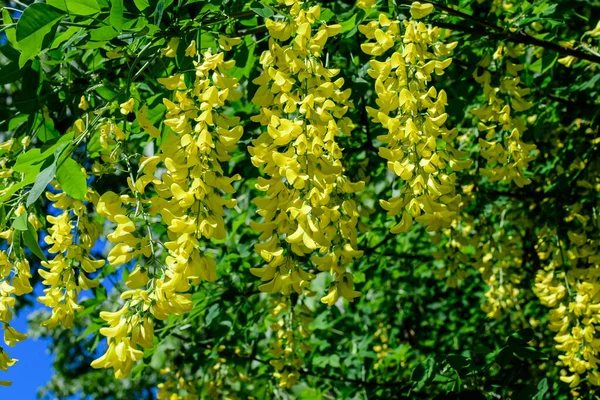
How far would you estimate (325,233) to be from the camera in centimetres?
136

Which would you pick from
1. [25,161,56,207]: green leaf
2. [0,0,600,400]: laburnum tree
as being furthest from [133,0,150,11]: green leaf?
[25,161,56,207]: green leaf

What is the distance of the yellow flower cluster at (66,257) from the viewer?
1545mm

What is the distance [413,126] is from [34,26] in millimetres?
837

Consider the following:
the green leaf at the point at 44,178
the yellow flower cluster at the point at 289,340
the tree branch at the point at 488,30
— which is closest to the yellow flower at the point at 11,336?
the green leaf at the point at 44,178

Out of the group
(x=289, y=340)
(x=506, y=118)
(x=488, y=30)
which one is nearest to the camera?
(x=506, y=118)

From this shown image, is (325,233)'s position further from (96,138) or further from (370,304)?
(370,304)

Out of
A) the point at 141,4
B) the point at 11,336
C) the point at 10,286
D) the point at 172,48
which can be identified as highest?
the point at 141,4

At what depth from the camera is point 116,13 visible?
1.45 meters

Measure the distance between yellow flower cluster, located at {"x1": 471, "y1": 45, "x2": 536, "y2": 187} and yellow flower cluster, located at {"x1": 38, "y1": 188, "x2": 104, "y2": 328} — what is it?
1.18 metres

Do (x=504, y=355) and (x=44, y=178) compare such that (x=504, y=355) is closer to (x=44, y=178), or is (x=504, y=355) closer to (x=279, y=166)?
(x=279, y=166)

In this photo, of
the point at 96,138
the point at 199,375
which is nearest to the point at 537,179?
the point at 199,375

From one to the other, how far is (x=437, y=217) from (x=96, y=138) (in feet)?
3.37

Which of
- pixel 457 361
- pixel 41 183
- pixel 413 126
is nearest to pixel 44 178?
pixel 41 183

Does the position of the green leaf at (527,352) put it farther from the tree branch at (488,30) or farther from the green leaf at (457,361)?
the tree branch at (488,30)
